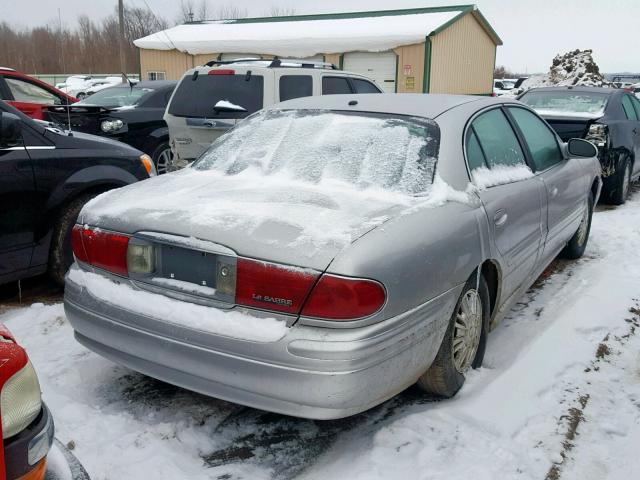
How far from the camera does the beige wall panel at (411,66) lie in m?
22.6

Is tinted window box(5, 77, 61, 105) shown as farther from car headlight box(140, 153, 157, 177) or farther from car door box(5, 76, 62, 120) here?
car headlight box(140, 153, 157, 177)

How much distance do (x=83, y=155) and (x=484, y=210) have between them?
124 inches

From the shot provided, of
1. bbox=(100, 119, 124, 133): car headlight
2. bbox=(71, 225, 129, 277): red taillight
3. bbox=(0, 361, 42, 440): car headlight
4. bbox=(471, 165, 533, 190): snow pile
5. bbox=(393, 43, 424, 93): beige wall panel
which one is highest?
bbox=(393, 43, 424, 93): beige wall panel

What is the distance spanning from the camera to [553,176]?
171 inches

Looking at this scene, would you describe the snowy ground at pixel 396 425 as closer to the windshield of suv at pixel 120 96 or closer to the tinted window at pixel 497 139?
the tinted window at pixel 497 139

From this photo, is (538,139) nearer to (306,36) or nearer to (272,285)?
(272,285)

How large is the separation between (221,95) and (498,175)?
15.8 ft

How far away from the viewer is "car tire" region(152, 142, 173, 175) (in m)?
9.53

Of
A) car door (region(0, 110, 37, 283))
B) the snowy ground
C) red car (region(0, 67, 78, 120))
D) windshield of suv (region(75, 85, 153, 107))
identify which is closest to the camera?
the snowy ground

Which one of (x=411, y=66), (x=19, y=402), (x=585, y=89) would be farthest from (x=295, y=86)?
(x=411, y=66)

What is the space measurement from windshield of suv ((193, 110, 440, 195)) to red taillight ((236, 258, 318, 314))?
2.65ft

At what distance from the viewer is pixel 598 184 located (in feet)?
19.2

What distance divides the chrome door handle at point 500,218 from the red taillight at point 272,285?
52.9 inches

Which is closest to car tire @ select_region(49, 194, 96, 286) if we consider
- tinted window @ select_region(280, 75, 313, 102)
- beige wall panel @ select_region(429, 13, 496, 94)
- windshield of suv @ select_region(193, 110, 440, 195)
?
windshield of suv @ select_region(193, 110, 440, 195)
